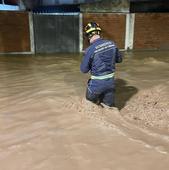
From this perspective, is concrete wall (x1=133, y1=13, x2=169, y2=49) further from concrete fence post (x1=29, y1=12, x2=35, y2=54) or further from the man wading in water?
the man wading in water

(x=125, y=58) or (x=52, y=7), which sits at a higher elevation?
(x=52, y=7)

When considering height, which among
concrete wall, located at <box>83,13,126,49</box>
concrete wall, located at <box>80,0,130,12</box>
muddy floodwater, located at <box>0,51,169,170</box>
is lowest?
muddy floodwater, located at <box>0,51,169,170</box>

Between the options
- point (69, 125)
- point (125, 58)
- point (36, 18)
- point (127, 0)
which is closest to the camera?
point (69, 125)

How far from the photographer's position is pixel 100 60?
4.78m

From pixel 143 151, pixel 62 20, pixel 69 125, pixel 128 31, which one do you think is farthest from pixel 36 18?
pixel 143 151

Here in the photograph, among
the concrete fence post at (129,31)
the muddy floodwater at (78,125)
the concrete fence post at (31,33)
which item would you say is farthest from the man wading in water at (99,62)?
the concrete fence post at (129,31)

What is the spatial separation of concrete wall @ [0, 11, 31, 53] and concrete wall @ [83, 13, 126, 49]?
241 cm

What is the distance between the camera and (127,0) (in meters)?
13.5

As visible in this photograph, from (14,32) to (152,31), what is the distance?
230 inches

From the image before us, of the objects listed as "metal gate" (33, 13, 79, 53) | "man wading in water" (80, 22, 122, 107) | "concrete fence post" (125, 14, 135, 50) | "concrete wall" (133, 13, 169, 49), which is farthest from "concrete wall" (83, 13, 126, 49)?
"man wading in water" (80, 22, 122, 107)

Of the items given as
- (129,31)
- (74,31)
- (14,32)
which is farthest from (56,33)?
(129,31)

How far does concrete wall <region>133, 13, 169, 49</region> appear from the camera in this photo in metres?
13.6

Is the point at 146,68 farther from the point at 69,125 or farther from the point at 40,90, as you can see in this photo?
the point at 69,125

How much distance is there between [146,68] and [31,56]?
15.1ft
